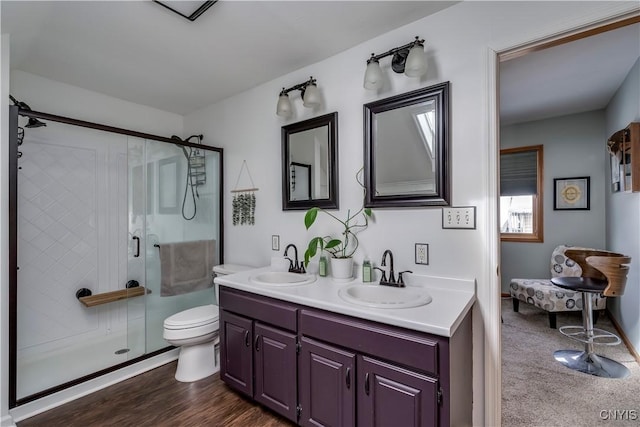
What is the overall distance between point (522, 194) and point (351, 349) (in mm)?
3847

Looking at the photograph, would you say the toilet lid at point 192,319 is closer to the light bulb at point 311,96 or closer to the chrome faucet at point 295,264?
the chrome faucet at point 295,264

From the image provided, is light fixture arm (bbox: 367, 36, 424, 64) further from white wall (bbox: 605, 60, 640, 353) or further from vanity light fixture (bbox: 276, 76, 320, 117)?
white wall (bbox: 605, 60, 640, 353)

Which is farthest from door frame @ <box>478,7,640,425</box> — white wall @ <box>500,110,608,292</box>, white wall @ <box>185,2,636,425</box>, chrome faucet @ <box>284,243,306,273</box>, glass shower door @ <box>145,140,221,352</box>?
white wall @ <box>500,110,608,292</box>

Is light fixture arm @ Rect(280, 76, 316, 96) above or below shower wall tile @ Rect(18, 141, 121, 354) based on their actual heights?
above

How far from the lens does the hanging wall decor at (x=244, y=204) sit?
2.64m

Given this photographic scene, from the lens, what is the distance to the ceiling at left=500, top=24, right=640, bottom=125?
214 cm

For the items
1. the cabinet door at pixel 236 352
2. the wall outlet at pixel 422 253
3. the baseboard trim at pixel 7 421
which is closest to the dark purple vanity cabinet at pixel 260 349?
the cabinet door at pixel 236 352

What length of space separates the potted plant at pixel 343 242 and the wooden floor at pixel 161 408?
952 mm

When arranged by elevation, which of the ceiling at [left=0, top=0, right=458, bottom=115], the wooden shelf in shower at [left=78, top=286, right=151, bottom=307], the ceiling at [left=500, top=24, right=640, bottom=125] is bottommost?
the wooden shelf in shower at [left=78, top=286, right=151, bottom=307]

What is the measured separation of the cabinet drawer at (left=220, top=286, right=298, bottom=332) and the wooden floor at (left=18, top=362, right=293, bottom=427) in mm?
588

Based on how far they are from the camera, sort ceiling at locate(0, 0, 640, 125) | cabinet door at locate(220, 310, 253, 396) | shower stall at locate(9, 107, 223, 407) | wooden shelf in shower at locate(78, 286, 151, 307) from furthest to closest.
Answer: wooden shelf in shower at locate(78, 286, 151, 307)
shower stall at locate(9, 107, 223, 407)
cabinet door at locate(220, 310, 253, 396)
ceiling at locate(0, 0, 640, 125)

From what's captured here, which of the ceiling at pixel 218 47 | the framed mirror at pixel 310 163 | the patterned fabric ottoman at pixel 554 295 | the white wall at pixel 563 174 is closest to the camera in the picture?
the ceiling at pixel 218 47

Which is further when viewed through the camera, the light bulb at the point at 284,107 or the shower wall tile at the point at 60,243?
the shower wall tile at the point at 60,243

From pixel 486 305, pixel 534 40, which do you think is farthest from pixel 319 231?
pixel 534 40
